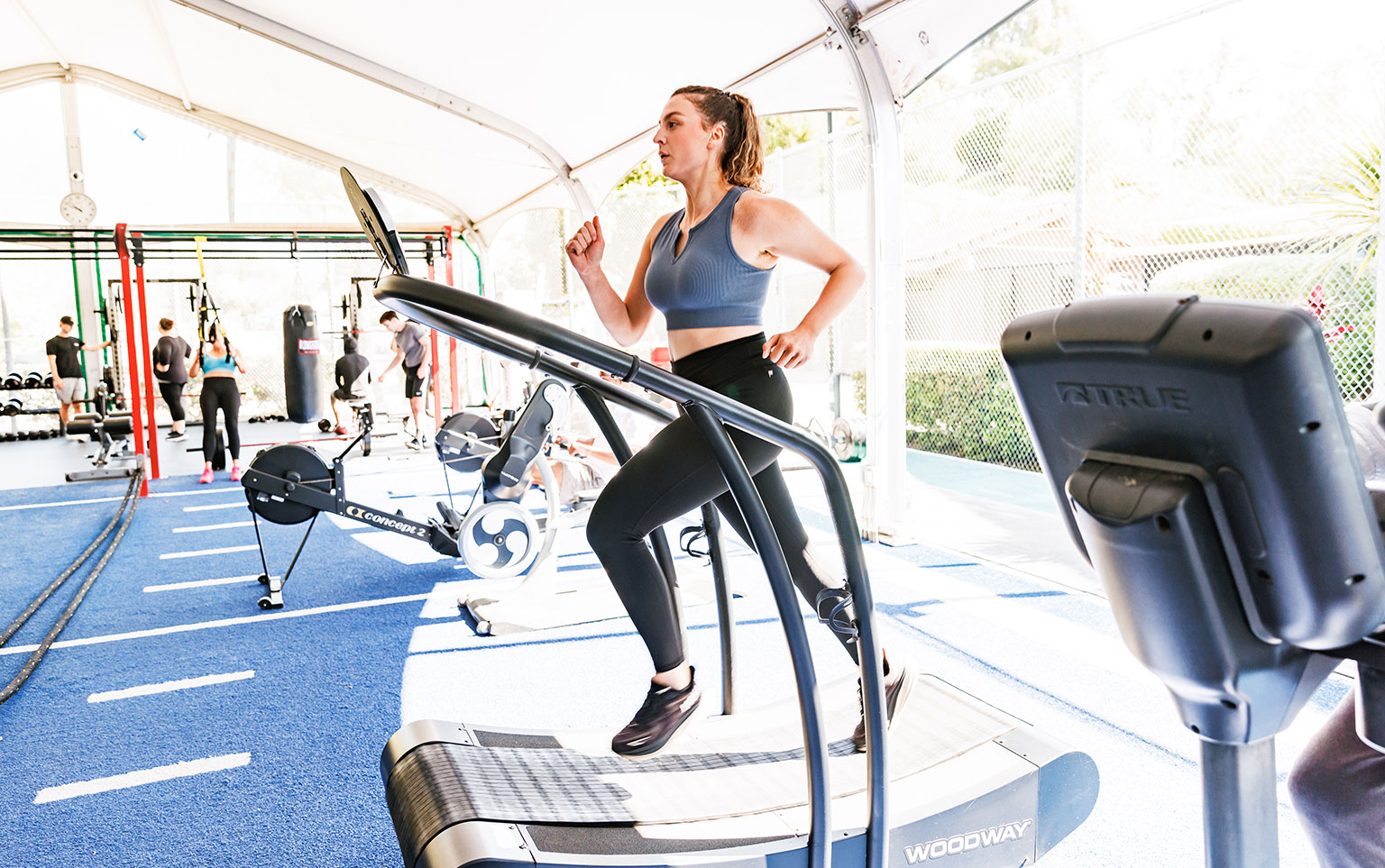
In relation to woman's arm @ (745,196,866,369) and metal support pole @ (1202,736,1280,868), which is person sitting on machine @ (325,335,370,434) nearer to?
woman's arm @ (745,196,866,369)

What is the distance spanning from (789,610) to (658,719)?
2.09 ft

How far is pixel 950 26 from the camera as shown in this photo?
369 centimetres

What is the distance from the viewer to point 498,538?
3.76 meters

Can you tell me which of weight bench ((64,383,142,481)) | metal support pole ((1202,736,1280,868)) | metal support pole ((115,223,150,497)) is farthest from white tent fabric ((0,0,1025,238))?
weight bench ((64,383,142,481))

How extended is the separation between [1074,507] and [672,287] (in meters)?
1.12

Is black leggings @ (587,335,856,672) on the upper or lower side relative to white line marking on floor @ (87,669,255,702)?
upper

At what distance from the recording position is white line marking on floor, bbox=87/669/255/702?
301 cm

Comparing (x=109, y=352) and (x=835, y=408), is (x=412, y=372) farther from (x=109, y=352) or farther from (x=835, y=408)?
(x=835, y=408)

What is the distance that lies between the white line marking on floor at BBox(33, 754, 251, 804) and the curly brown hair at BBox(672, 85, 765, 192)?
78.9 inches

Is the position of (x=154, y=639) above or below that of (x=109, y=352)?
below

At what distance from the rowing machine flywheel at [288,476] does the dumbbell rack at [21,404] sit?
8.36 metres

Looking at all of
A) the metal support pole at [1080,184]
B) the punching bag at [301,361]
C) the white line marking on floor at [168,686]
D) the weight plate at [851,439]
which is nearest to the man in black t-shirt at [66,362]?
the punching bag at [301,361]

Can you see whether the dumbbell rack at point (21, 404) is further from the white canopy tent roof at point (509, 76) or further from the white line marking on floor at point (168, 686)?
the white line marking on floor at point (168, 686)

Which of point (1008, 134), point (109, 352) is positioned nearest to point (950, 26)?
point (1008, 134)
